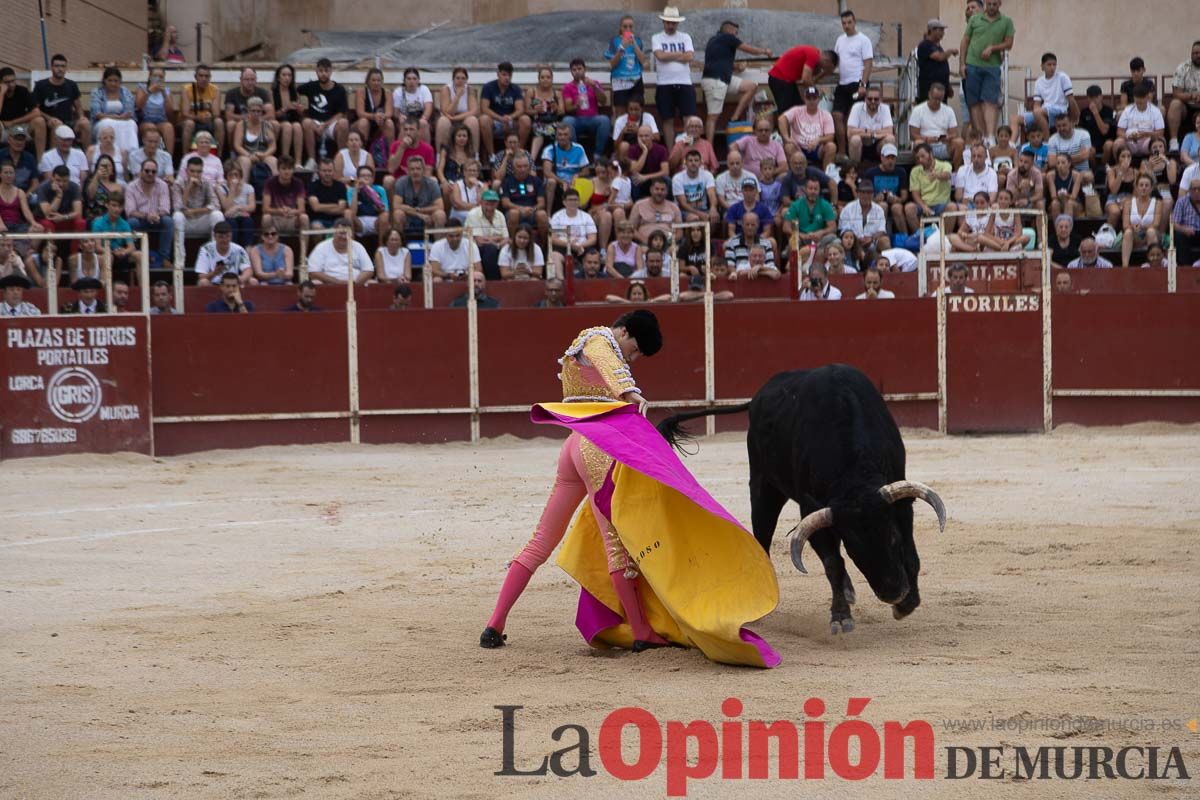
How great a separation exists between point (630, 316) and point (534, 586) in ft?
6.15

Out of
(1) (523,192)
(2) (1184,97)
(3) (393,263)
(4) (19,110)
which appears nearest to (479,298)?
(3) (393,263)

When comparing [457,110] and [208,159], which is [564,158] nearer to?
[457,110]

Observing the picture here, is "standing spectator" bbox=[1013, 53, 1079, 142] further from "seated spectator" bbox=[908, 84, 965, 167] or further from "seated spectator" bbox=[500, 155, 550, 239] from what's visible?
"seated spectator" bbox=[500, 155, 550, 239]

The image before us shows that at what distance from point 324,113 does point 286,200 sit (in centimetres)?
170

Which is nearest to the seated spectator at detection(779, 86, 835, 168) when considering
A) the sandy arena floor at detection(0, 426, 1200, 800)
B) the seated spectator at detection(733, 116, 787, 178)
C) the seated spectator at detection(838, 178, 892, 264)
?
the seated spectator at detection(733, 116, 787, 178)

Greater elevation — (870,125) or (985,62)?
(985,62)

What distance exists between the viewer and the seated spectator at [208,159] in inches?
531

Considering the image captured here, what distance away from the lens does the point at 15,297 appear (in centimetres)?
1214

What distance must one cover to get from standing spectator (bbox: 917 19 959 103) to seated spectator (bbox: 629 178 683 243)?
365cm

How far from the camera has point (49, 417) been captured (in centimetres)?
1191

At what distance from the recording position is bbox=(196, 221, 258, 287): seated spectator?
1288cm

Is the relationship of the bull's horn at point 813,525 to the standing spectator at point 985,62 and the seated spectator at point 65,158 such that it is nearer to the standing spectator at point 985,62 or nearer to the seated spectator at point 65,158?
the seated spectator at point 65,158

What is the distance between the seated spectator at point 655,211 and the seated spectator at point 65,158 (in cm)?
497

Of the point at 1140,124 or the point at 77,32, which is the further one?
the point at 77,32
